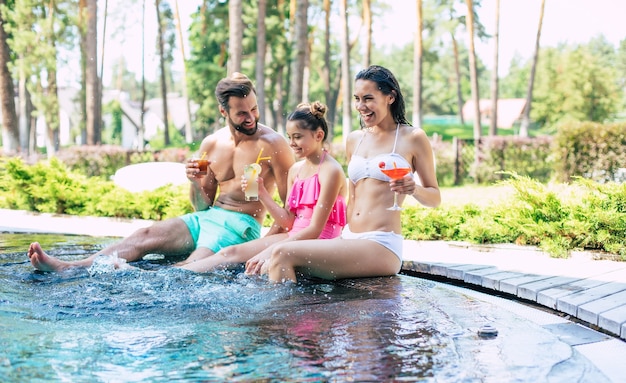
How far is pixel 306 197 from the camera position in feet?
17.2

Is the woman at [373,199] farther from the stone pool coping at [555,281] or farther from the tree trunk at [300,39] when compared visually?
the tree trunk at [300,39]

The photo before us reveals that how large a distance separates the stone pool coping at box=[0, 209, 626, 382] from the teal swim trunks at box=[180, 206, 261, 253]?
1.36 meters

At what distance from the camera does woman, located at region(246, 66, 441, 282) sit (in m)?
4.70

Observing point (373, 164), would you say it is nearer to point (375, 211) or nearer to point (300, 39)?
point (375, 211)

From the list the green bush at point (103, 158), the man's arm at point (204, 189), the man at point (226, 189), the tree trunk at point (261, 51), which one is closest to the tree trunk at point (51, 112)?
the green bush at point (103, 158)

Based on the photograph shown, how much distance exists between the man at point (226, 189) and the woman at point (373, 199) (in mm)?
880

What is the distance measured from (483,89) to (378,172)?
9608 centimetres

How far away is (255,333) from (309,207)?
5.66 ft

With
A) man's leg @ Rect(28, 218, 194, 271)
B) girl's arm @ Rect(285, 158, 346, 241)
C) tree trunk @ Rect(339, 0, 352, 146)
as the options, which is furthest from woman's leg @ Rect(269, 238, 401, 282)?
tree trunk @ Rect(339, 0, 352, 146)

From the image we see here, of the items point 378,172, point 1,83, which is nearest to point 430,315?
point 378,172

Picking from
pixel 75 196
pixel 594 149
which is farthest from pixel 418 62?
pixel 75 196

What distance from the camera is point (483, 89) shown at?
9712cm

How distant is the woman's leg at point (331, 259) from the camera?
468cm

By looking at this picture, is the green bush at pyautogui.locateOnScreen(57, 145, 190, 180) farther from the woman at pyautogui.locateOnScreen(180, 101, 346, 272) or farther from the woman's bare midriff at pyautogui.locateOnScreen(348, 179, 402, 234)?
the woman's bare midriff at pyautogui.locateOnScreen(348, 179, 402, 234)
